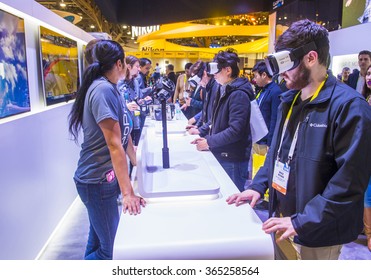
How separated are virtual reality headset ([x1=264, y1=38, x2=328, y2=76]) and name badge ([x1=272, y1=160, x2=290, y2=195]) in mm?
353

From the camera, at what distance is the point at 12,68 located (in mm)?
2146

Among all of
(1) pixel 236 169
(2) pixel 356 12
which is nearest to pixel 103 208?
(1) pixel 236 169

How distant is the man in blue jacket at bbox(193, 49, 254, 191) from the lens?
211 centimetres

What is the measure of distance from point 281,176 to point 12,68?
1.82m

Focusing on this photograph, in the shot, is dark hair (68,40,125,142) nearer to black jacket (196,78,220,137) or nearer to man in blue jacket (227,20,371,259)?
man in blue jacket (227,20,371,259)

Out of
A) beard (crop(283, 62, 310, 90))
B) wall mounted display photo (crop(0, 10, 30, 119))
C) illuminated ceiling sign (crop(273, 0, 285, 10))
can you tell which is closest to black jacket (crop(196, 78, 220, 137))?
wall mounted display photo (crop(0, 10, 30, 119))

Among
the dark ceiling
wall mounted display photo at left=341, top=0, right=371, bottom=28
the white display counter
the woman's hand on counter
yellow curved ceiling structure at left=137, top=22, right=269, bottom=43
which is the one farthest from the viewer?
yellow curved ceiling structure at left=137, top=22, right=269, bottom=43

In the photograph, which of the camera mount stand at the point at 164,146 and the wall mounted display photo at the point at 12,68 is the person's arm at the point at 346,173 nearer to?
the camera mount stand at the point at 164,146

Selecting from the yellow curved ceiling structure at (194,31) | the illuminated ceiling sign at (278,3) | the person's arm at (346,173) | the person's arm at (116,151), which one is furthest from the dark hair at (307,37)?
the yellow curved ceiling structure at (194,31)

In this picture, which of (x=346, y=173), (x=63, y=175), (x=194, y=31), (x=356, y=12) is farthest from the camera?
(x=194, y=31)

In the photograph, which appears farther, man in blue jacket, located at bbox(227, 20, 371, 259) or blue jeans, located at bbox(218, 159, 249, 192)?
blue jeans, located at bbox(218, 159, 249, 192)

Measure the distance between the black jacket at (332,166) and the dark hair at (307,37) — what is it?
0.10 m

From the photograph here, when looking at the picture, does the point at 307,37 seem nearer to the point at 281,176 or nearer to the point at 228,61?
the point at 281,176
